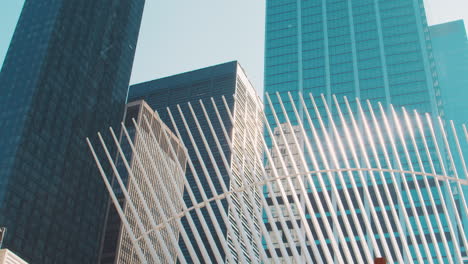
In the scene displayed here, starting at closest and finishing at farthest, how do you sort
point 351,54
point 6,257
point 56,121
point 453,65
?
point 6,257 < point 56,121 < point 351,54 < point 453,65

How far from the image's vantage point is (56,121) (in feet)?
312

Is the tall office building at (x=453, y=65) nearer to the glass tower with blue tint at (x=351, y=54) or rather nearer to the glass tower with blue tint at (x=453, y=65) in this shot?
the glass tower with blue tint at (x=453, y=65)

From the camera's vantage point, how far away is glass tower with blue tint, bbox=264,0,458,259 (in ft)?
331

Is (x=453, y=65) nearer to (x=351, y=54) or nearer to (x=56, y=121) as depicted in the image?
(x=351, y=54)

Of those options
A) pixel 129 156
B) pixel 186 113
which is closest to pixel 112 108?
pixel 129 156

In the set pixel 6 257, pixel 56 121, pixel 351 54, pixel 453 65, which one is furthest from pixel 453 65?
pixel 6 257

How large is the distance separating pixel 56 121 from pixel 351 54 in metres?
53.8

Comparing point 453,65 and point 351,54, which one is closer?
point 351,54

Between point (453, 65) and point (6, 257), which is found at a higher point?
point (453, 65)

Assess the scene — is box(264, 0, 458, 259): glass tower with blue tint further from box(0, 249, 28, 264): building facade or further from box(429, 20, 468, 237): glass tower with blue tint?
box(0, 249, 28, 264): building facade

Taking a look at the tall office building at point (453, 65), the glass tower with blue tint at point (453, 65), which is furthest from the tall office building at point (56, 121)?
the tall office building at point (453, 65)

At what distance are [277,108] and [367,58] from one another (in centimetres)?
2062

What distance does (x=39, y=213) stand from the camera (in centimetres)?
8581

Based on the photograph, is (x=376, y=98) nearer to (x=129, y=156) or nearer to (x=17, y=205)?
(x=129, y=156)
